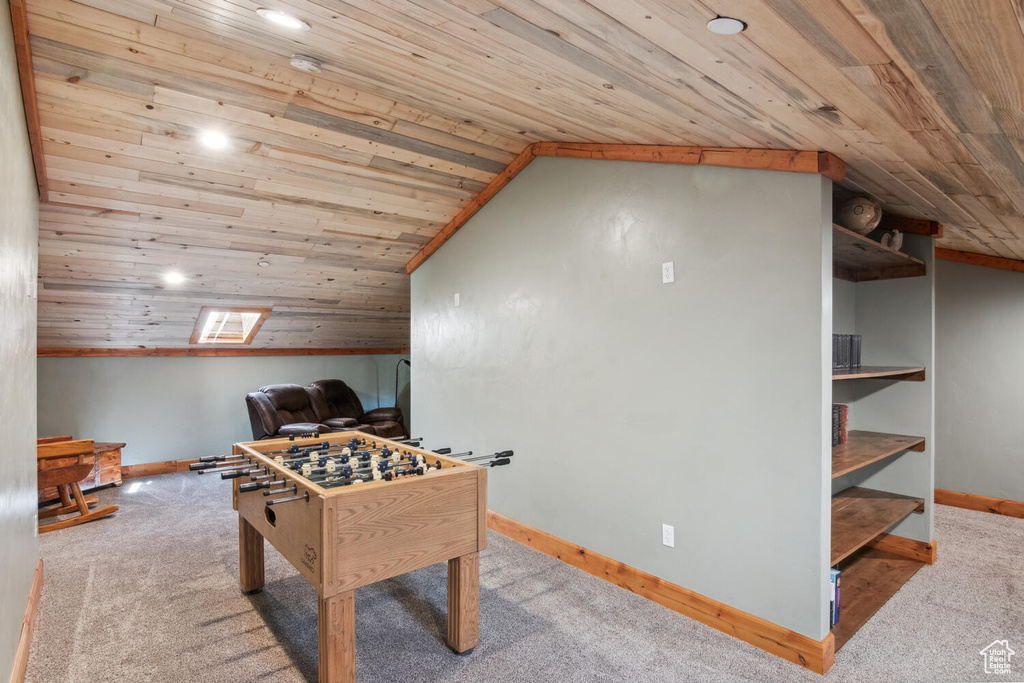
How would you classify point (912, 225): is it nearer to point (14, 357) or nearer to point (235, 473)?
point (235, 473)

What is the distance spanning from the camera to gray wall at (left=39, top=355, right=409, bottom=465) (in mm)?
5195

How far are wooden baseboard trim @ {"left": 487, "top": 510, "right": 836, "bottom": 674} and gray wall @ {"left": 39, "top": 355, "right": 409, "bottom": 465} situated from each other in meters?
3.98

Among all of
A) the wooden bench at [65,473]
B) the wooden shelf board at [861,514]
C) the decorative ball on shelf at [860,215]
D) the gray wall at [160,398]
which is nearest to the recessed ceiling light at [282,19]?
the decorative ball on shelf at [860,215]

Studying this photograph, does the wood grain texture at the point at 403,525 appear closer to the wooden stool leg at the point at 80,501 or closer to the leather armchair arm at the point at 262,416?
the wooden stool leg at the point at 80,501

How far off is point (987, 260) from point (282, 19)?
4977 millimetres

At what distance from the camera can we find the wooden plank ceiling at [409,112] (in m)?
1.40

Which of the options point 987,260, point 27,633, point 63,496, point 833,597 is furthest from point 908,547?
point 63,496

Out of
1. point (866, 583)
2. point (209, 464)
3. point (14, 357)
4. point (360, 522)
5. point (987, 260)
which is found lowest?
point (866, 583)

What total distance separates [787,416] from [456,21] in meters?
1.96

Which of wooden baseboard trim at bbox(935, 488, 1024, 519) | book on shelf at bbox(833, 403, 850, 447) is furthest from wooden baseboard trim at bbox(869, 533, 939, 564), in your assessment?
wooden baseboard trim at bbox(935, 488, 1024, 519)

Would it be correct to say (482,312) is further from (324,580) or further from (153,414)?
(153,414)

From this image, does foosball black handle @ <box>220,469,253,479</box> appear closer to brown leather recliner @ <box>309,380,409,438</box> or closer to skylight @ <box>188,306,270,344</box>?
skylight @ <box>188,306,270,344</box>

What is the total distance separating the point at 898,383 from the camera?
3.47 meters

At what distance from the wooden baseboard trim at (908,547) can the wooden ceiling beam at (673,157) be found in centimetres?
241
